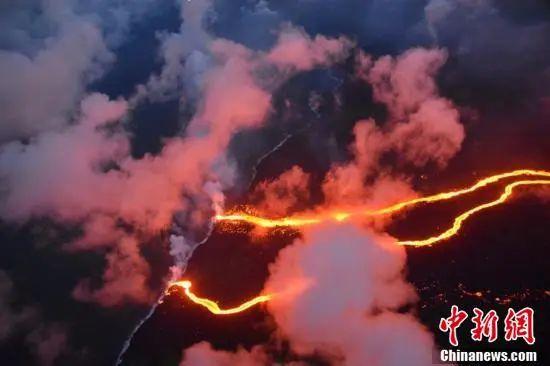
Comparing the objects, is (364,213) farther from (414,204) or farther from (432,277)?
(432,277)

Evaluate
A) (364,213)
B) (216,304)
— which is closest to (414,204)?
(364,213)

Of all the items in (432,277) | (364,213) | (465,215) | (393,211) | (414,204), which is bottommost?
(432,277)

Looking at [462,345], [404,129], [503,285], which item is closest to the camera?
[462,345]

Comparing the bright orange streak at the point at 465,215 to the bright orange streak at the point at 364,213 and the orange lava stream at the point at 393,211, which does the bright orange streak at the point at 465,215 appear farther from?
the bright orange streak at the point at 364,213

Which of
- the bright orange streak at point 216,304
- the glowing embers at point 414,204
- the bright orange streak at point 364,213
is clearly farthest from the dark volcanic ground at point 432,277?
the bright orange streak at point 364,213

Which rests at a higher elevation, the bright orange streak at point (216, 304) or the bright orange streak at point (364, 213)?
the bright orange streak at point (364, 213)

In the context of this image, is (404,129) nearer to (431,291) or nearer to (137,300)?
(431,291)

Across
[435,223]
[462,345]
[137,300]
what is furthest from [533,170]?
[137,300]
